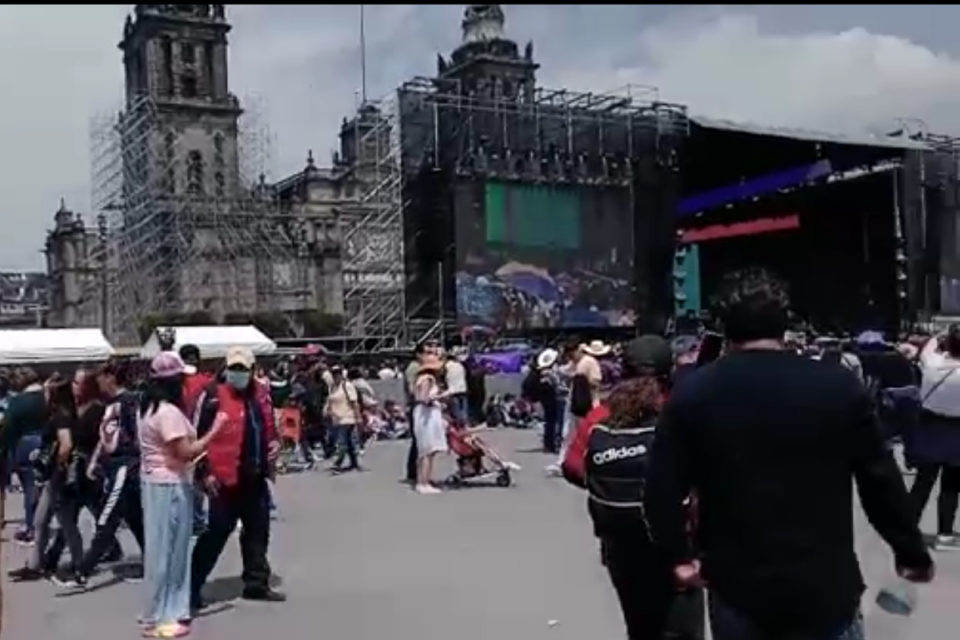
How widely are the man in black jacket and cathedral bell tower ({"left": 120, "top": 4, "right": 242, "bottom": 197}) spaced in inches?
3214

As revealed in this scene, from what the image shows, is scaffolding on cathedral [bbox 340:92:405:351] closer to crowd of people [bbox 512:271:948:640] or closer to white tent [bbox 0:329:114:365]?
white tent [bbox 0:329:114:365]

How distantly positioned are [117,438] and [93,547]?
761mm

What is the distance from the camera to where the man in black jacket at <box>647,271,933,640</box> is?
3131mm

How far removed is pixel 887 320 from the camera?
31.5 meters

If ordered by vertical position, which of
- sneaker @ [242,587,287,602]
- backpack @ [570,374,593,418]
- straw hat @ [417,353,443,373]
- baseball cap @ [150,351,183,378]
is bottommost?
sneaker @ [242,587,287,602]

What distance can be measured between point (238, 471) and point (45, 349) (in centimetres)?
1658

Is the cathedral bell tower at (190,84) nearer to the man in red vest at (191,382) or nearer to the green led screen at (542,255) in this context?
the green led screen at (542,255)

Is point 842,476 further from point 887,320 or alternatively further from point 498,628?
point 887,320

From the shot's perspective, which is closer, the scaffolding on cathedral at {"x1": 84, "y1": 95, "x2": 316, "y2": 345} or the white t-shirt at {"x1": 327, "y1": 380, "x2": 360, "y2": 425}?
the white t-shirt at {"x1": 327, "y1": 380, "x2": 360, "y2": 425}

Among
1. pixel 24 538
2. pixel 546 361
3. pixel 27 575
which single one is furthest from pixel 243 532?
pixel 546 361

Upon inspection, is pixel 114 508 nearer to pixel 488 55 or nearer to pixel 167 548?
pixel 167 548

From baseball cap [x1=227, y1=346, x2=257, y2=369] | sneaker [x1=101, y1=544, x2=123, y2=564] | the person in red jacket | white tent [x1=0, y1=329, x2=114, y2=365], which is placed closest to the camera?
the person in red jacket

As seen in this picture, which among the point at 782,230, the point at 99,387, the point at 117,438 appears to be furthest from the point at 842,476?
the point at 782,230

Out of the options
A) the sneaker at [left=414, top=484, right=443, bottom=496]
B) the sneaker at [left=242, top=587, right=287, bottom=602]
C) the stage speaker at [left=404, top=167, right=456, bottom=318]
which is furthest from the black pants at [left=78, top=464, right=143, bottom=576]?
the stage speaker at [left=404, top=167, right=456, bottom=318]
